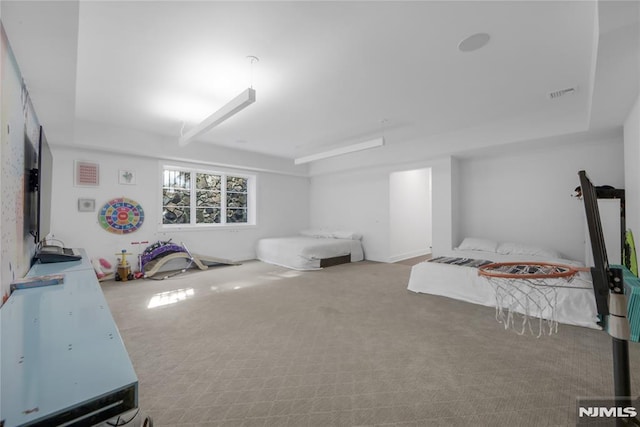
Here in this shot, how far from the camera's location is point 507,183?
5184 mm

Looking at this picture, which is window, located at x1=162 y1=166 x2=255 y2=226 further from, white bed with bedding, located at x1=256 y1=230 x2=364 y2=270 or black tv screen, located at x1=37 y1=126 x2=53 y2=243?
black tv screen, located at x1=37 y1=126 x2=53 y2=243

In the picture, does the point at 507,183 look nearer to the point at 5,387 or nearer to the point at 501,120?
the point at 501,120

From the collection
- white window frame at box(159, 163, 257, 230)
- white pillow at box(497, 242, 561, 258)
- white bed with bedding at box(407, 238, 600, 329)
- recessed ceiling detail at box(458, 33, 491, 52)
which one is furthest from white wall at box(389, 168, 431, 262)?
recessed ceiling detail at box(458, 33, 491, 52)

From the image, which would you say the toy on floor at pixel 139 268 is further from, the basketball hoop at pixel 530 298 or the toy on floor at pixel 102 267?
the basketball hoop at pixel 530 298

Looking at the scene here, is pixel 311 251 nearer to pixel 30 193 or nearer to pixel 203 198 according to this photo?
pixel 203 198

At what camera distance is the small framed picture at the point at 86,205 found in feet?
15.3

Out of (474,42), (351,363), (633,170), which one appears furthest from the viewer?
(633,170)

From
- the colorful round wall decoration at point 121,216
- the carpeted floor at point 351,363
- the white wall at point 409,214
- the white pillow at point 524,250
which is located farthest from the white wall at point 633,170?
the colorful round wall decoration at point 121,216

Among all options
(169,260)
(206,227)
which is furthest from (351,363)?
(206,227)

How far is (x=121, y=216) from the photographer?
505cm

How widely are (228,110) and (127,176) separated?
332cm

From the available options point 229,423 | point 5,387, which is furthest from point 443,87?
point 5,387

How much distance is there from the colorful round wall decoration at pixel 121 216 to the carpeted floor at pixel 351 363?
6.34 ft

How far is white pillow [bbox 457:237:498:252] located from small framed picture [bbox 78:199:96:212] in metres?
6.68
